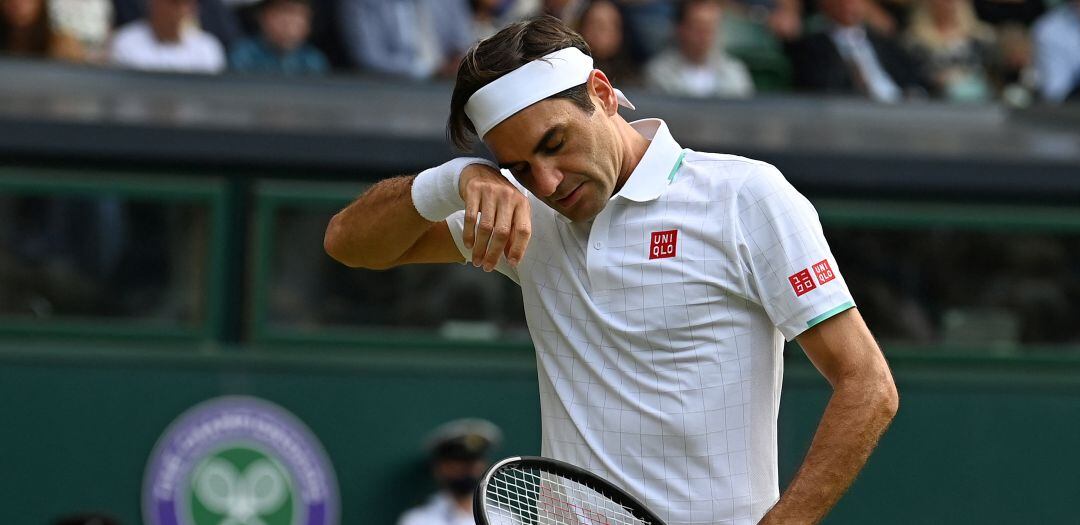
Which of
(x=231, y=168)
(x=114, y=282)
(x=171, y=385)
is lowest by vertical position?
(x=171, y=385)

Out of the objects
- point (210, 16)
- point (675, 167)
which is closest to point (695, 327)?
point (675, 167)

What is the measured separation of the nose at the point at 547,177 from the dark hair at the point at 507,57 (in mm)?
122

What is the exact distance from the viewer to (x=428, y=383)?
7297 mm

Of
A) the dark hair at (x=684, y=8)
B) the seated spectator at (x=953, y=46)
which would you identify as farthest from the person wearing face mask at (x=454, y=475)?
the seated spectator at (x=953, y=46)

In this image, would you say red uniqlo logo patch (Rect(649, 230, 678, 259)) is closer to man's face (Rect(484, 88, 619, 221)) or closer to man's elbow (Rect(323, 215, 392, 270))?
man's face (Rect(484, 88, 619, 221))

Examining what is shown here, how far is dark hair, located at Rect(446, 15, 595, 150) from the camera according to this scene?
2.76 metres

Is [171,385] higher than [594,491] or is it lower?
lower

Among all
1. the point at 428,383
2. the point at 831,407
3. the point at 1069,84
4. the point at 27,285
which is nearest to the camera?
the point at 831,407

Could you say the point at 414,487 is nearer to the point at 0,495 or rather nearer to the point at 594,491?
the point at 0,495

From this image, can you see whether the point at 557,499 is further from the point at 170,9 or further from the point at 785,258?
the point at 170,9

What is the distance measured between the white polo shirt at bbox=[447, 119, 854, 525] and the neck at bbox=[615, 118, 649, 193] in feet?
0.18

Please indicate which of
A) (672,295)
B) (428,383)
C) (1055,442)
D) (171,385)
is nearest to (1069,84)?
(1055,442)

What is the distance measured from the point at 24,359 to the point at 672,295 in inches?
192

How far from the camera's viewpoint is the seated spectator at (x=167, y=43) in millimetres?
7891
